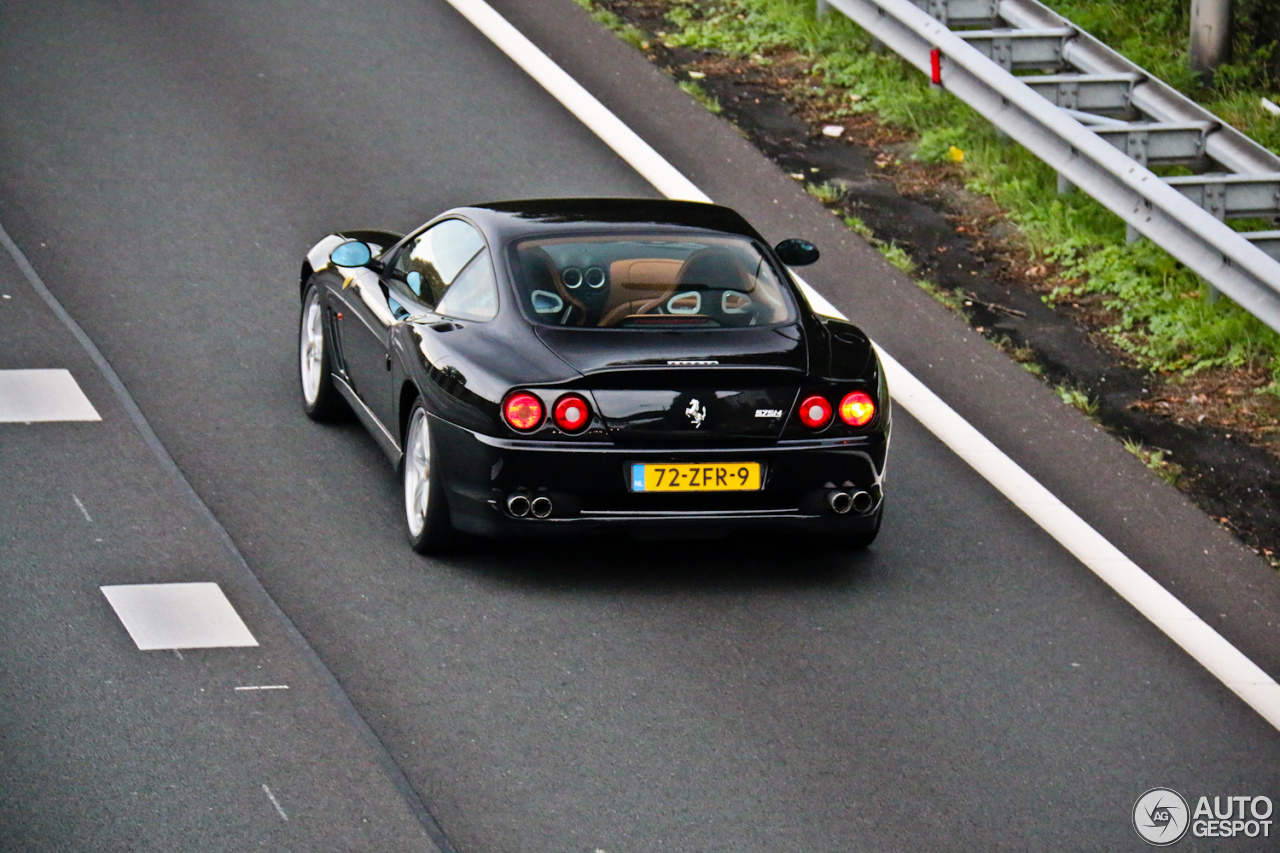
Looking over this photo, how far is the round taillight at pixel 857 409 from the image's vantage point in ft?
26.0

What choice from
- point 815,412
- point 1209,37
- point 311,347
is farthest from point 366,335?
point 1209,37

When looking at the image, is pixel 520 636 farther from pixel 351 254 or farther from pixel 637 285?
pixel 351 254

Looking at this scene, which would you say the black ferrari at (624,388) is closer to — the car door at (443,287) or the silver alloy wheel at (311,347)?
the car door at (443,287)

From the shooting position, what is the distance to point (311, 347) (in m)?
9.90

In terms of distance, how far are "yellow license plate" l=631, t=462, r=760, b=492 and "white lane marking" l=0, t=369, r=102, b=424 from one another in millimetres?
3145

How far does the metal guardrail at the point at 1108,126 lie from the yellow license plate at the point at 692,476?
4.06m

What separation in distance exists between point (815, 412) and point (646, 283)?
3.12 feet

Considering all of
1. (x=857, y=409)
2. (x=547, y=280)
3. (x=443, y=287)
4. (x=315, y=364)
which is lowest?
(x=315, y=364)

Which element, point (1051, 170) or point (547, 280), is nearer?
point (547, 280)

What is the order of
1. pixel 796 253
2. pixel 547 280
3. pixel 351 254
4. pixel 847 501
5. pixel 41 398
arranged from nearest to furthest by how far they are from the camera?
1. pixel 847 501
2. pixel 547 280
3. pixel 351 254
4. pixel 796 253
5. pixel 41 398

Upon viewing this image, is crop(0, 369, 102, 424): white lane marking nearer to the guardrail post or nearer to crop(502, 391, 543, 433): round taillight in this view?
crop(502, 391, 543, 433): round taillight

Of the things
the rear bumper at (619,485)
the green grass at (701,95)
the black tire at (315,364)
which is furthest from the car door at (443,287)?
the green grass at (701,95)

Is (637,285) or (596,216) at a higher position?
(596,216)

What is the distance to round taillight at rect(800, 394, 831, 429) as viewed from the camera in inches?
308
